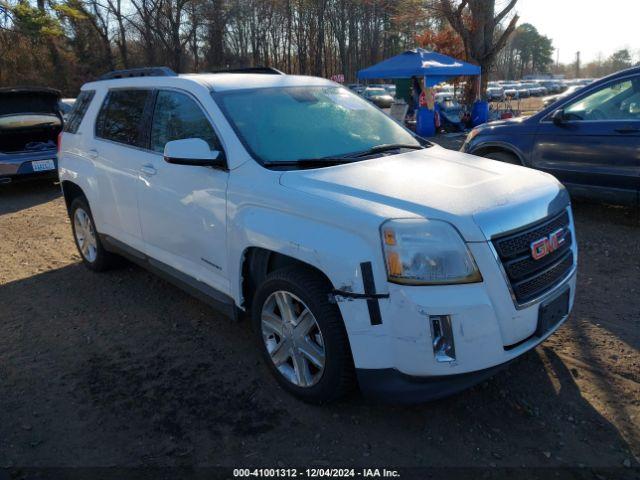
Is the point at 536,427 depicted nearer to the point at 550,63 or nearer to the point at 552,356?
the point at 552,356

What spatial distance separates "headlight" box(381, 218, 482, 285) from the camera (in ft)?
7.90

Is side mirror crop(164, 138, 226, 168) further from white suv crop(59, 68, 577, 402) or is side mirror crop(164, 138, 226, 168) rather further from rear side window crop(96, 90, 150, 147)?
rear side window crop(96, 90, 150, 147)

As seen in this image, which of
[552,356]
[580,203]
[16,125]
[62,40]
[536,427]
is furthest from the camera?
[62,40]

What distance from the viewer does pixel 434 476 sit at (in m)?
2.48

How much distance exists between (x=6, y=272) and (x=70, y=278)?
2.85ft

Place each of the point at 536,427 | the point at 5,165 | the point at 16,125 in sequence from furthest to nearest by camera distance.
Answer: the point at 16,125, the point at 5,165, the point at 536,427

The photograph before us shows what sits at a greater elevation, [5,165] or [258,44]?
[258,44]

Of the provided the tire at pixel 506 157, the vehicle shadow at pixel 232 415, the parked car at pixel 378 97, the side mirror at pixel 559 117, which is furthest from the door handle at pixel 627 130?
the parked car at pixel 378 97

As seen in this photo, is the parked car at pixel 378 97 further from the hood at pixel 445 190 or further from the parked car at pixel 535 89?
the parked car at pixel 535 89

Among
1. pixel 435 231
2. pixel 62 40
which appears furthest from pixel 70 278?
pixel 62 40

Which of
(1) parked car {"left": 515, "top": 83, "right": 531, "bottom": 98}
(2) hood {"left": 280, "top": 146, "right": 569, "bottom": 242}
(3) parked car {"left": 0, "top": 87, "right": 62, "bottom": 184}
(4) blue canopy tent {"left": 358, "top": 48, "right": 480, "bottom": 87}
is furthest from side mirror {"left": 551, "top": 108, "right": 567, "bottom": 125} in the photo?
(1) parked car {"left": 515, "top": 83, "right": 531, "bottom": 98}

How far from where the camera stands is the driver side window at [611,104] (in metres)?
5.84

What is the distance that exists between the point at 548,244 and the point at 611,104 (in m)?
4.17

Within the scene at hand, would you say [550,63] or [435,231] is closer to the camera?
[435,231]
